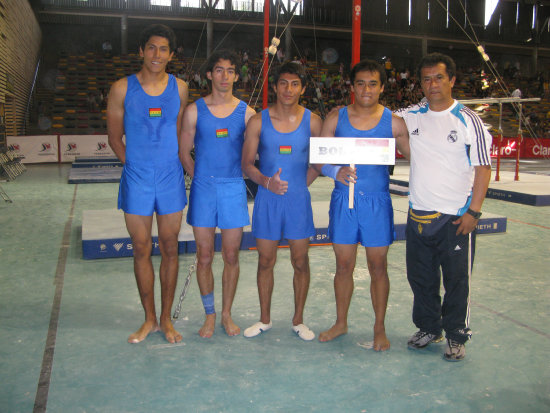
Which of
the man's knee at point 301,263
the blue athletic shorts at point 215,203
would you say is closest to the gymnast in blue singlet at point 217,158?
the blue athletic shorts at point 215,203

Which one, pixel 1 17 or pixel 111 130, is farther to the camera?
pixel 1 17

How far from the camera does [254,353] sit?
297 cm

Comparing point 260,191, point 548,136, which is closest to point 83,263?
point 260,191

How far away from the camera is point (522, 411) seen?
234cm

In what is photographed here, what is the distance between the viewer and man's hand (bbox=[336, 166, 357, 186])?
2.85 meters

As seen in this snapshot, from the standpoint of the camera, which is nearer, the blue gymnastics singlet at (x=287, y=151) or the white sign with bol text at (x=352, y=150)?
the white sign with bol text at (x=352, y=150)

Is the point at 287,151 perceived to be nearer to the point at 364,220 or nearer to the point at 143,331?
the point at 364,220

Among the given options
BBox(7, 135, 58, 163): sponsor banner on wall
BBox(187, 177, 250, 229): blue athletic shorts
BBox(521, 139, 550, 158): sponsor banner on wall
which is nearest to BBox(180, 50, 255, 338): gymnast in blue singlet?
BBox(187, 177, 250, 229): blue athletic shorts

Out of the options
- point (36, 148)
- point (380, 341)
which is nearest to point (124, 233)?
point (380, 341)

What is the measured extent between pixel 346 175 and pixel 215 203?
0.83 m

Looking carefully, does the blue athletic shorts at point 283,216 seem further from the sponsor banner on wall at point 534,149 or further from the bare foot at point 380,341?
the sponsor banner on wall at point 534,149

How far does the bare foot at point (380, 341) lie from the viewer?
119 inches

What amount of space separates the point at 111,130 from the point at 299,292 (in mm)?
1533

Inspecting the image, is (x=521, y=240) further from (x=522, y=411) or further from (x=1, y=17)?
(x=1, y=17)
